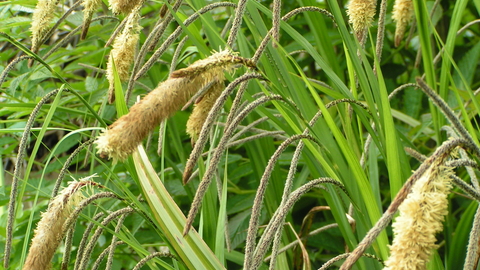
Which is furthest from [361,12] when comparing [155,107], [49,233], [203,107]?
[49,233]

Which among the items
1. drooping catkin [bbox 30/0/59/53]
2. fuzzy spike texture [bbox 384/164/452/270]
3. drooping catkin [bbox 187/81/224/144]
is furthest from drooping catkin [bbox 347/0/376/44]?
drooping catkin [bbox 30/0/59/53]

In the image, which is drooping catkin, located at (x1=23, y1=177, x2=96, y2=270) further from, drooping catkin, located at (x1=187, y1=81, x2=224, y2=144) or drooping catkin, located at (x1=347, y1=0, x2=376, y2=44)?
drooping catkin, located at (x1=347, y1=0, x2=376, y2=44)

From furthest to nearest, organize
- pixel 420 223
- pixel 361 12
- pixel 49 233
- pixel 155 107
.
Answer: pixel 361 12
pixel 49 233
pixel 155 107
pixel 420 223

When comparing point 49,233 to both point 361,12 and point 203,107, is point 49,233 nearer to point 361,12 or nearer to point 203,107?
point 203,107

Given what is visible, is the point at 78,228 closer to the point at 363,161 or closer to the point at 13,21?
the point at 13,21

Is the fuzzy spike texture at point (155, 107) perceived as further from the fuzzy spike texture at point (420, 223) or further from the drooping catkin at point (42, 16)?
the drooping catkin at point (42, 16)

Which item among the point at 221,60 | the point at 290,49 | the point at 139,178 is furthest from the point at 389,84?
the point at 221,60
